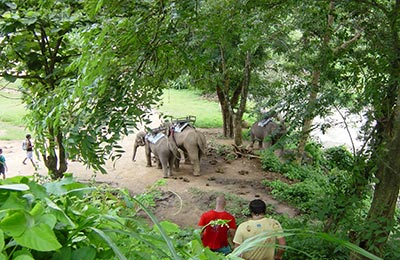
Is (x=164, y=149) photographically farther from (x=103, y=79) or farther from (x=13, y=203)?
(x=13, y=203)

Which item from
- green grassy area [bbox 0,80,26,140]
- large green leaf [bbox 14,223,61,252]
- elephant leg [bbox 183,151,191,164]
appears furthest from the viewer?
green grassy area [bbox 0,80,26,140]

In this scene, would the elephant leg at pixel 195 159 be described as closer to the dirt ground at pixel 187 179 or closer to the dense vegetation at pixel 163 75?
the dirt ground at pixel 187 179

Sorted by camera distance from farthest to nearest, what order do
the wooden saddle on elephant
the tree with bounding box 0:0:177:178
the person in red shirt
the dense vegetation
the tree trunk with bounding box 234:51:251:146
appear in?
the tree trunk with bounding box 234:51:251:146
the wooden saddle on elephant
the person in red shirt
the dense vegetation
the tree with bounding box 0:0:177:178

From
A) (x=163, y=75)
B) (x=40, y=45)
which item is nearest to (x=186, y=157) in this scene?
(x=40, y=45)

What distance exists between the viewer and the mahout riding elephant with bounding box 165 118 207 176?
1011cm

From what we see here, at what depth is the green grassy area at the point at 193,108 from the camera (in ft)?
56.7

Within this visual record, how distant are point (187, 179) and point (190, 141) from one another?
95 centimetres

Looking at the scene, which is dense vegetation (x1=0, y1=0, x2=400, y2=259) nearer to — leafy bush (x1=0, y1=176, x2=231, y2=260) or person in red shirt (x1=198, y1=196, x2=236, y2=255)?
person in red shirt (x1=198, y1=196, x2=236, y2=255)

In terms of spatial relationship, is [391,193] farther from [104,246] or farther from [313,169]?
[313,169]

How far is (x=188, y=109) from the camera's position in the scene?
19.9 meters

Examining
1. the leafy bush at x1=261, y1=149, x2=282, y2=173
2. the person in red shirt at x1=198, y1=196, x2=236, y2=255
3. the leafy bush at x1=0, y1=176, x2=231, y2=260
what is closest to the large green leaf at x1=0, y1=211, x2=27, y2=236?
the leafy bush at x1=0, y1=176, x2=231, y2=260

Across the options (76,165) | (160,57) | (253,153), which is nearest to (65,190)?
(160,57)

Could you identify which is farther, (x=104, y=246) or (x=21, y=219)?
(x=104, y=246)

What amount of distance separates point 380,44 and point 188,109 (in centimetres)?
1575
